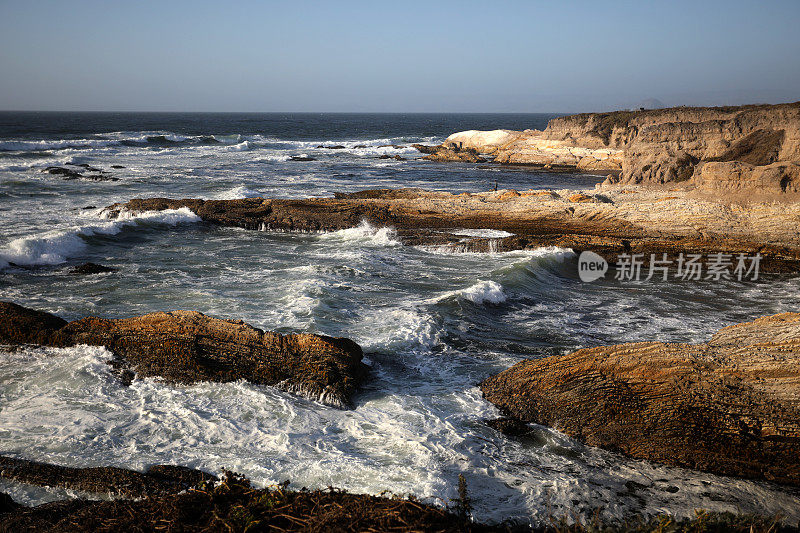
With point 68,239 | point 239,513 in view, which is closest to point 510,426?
point 239,513

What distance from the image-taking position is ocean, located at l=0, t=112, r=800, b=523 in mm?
4602

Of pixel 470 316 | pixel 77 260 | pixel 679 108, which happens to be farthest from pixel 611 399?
pixel 679 108

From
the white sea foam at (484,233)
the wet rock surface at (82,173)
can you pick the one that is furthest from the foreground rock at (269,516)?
the wet rock surface at (82,173)

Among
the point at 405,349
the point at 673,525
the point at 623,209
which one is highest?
the point at 623,209

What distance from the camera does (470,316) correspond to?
→ 9414 mm

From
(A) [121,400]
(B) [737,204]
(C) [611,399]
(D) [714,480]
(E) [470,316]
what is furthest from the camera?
(B) [737,204]

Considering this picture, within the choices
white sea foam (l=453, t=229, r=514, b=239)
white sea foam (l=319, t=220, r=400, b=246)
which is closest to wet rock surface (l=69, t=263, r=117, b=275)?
white sea foam (l=319, t=220, r=400, b=246)

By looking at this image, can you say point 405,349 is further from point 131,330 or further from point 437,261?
point 437,261

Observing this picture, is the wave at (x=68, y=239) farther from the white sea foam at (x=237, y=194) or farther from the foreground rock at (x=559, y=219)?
the white sea foam at (x=237, y=194)

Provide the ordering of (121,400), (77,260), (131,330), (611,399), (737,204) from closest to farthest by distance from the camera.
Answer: (611,399) < (121,400) < (131,330) < (77,260) < (737,204)

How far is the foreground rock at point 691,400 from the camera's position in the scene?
467 cm

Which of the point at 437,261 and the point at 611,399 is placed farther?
the point at 437,261

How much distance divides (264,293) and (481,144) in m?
45.8

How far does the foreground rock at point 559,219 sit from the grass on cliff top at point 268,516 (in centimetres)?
1114
